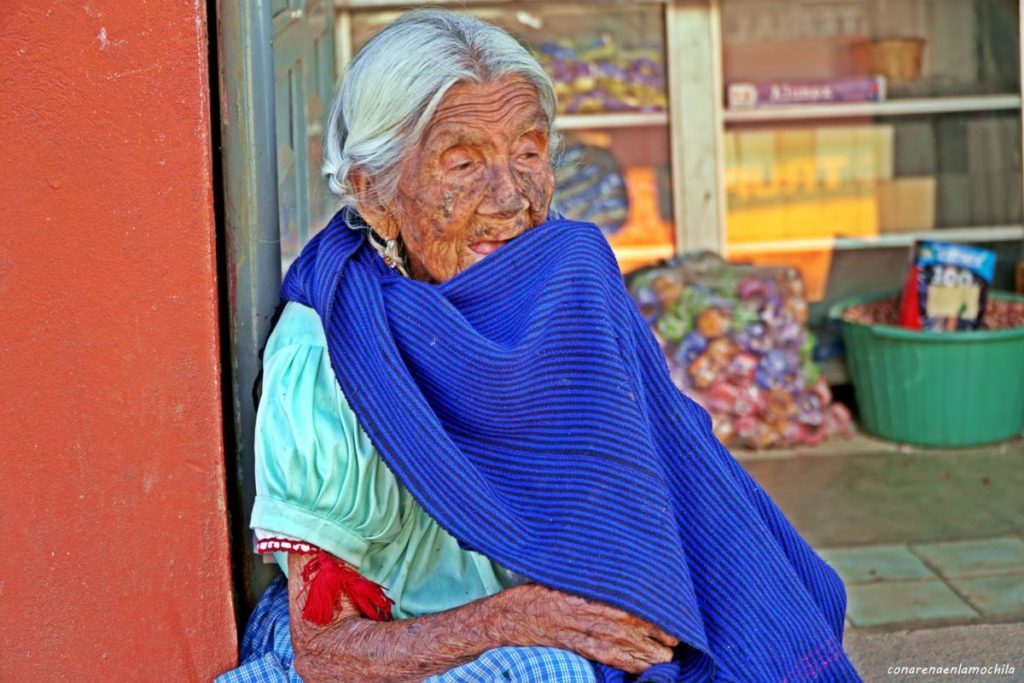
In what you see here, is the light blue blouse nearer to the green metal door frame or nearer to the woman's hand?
the green metal door frame

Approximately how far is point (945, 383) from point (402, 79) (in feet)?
11.4

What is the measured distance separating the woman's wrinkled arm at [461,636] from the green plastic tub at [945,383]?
3342 millimetres

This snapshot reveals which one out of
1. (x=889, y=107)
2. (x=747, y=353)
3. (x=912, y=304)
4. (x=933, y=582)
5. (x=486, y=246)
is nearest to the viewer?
(x=486, y=246)

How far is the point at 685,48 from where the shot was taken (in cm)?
546

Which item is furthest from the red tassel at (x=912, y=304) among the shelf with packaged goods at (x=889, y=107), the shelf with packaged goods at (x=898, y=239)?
the shelf with packaged goods at (x=889, y=107)

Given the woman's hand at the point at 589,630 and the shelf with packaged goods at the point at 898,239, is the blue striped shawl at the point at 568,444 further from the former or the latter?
the shelf with packaged goods at the point at 898,239

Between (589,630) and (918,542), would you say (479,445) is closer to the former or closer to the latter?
(589,630)

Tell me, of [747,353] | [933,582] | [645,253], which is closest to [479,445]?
[933,582]

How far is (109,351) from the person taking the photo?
1.96 meters

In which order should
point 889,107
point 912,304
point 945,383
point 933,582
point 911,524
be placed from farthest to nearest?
point 889,107
point 912,304
point 945,383
point 911,524
point 933,582

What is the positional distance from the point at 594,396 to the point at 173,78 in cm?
81

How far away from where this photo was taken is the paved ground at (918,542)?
3.07 m

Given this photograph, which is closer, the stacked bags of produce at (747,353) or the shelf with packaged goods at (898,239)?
the stacked bags of produce at (747,353)

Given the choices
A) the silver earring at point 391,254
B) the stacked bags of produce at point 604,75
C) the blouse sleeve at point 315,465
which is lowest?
the blouse sleeve at point 315,465
